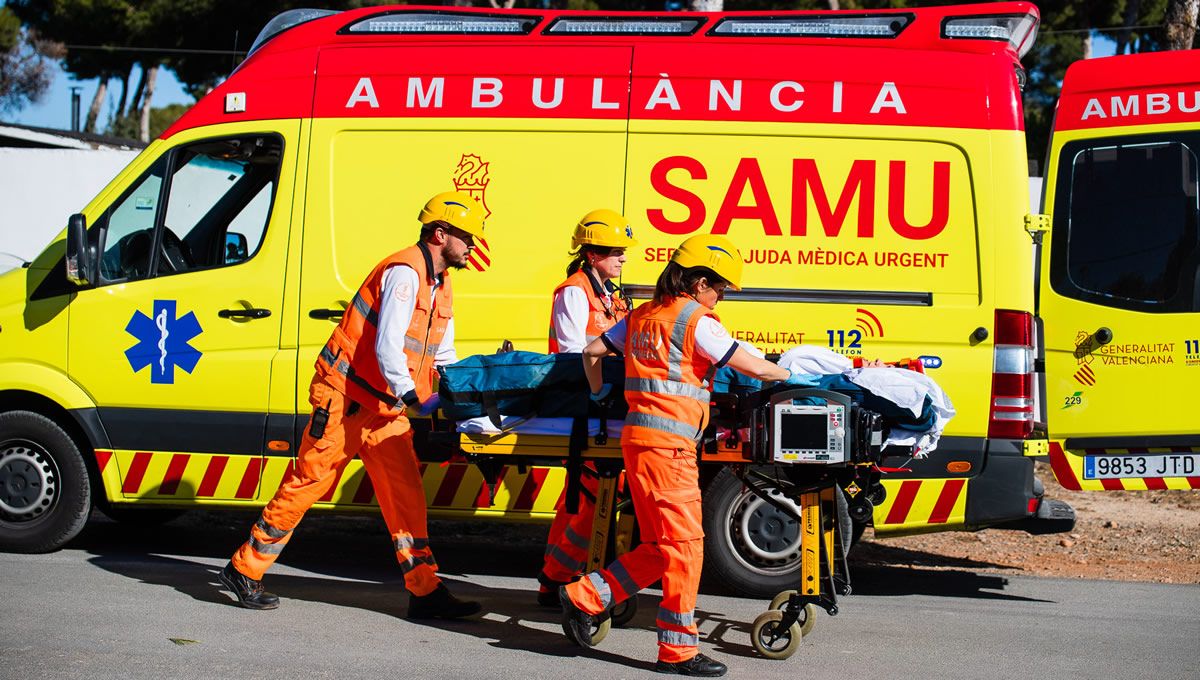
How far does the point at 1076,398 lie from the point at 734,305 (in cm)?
227

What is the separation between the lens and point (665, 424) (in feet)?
16.7

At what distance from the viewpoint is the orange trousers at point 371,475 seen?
590 centimetres

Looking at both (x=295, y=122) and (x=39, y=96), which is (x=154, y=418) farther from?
(x=39, y=96)

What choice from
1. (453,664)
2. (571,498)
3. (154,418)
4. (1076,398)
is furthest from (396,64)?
(1076,398)

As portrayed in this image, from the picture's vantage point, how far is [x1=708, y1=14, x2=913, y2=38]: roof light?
6.71m

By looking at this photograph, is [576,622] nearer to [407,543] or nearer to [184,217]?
[407,543]

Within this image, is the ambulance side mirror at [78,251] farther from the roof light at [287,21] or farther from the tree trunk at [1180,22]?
the tree trunk at [1180,22]

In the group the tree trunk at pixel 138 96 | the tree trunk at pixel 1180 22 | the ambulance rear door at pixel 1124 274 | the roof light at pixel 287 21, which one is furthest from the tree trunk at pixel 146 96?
the ambulance rear door at pixel 1124 274

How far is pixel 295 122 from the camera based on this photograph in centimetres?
692

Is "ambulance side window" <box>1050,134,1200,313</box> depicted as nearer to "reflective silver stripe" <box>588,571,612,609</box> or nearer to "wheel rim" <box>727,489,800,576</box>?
"wheel rim" <box>727,489,800,576</box>

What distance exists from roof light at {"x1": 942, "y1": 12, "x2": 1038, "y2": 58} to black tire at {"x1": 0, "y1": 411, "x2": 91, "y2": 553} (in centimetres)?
479

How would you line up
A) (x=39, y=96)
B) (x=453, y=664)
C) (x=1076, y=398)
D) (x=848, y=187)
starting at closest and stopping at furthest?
1. (x=453, y=664)
2. (x=848, y=187)
3. (x=1076, y=398)
4. (x=39, y=96)

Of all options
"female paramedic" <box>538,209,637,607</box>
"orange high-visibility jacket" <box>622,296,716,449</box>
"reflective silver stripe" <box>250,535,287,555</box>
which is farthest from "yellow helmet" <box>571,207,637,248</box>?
"reflective silver stripe" <box>250,535,287,555</box>

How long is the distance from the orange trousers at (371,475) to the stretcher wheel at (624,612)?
0.77m
